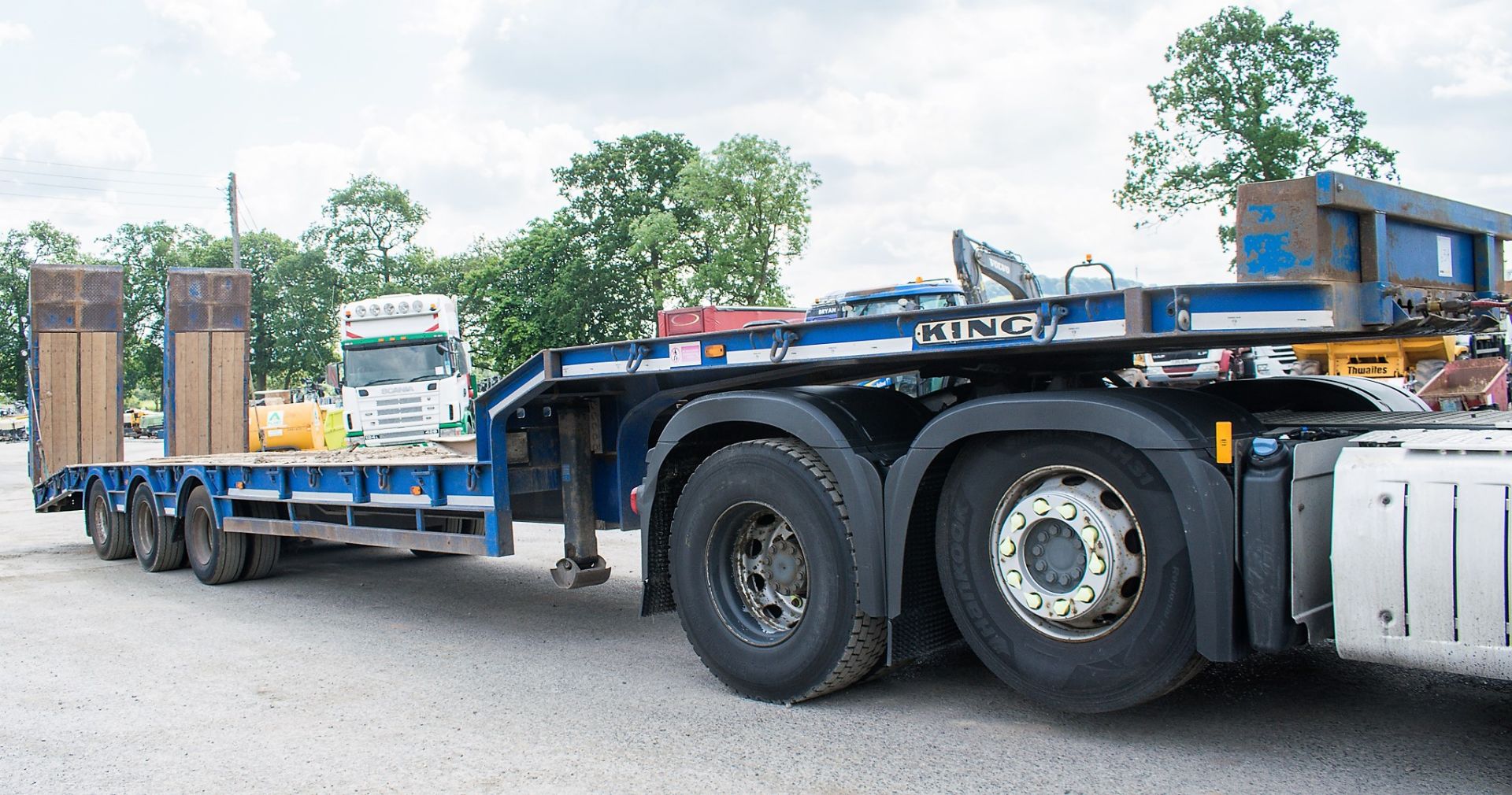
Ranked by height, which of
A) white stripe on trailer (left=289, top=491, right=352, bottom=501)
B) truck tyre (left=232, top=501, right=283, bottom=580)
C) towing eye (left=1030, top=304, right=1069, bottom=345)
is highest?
towing eye (left=1030, top=304, right=1069, bottom=345)

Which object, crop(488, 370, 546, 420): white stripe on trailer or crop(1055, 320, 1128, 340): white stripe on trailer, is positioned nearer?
crop(1055, 320, 1128, 340): white stripe on trailer

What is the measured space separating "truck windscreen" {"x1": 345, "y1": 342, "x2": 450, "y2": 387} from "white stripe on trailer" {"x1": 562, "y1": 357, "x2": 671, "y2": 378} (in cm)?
1542

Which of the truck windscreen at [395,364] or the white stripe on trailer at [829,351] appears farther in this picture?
the truck windscreen at [395,364]

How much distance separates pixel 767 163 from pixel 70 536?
32.5m

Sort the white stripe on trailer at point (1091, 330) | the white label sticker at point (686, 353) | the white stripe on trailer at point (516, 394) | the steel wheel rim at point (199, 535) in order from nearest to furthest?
the white stripe on trailer at point (1091, 330)
the white label sticker at point (686, 353)
the white stripe on trailer at point (516, 394)
the steel wheel rim at point (199, 535)

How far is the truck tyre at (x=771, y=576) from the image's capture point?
4.91 metres

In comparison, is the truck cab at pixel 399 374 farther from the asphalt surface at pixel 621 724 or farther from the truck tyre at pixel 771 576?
the truck tyre at pixel 771 576

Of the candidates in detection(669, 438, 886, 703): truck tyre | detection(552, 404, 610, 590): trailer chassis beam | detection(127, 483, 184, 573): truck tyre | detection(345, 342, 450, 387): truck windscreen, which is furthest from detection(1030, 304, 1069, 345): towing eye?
detection(345, 342, 450, 387): truck windscreen

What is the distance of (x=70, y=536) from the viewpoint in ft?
47.4

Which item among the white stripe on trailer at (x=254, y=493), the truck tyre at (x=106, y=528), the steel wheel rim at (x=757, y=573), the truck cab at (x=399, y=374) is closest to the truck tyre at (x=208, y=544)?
the white stripe on trailer at (x=254, y=493)

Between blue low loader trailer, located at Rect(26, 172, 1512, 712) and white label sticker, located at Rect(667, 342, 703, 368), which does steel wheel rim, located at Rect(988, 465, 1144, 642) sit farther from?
white label sticker, located at Rect(667, 342, 703, 368)

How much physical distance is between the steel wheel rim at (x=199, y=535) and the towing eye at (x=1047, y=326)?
27.2ft

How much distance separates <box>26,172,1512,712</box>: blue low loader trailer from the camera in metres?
3.70

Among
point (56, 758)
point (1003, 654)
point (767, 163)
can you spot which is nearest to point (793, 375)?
point (1003, 654)
